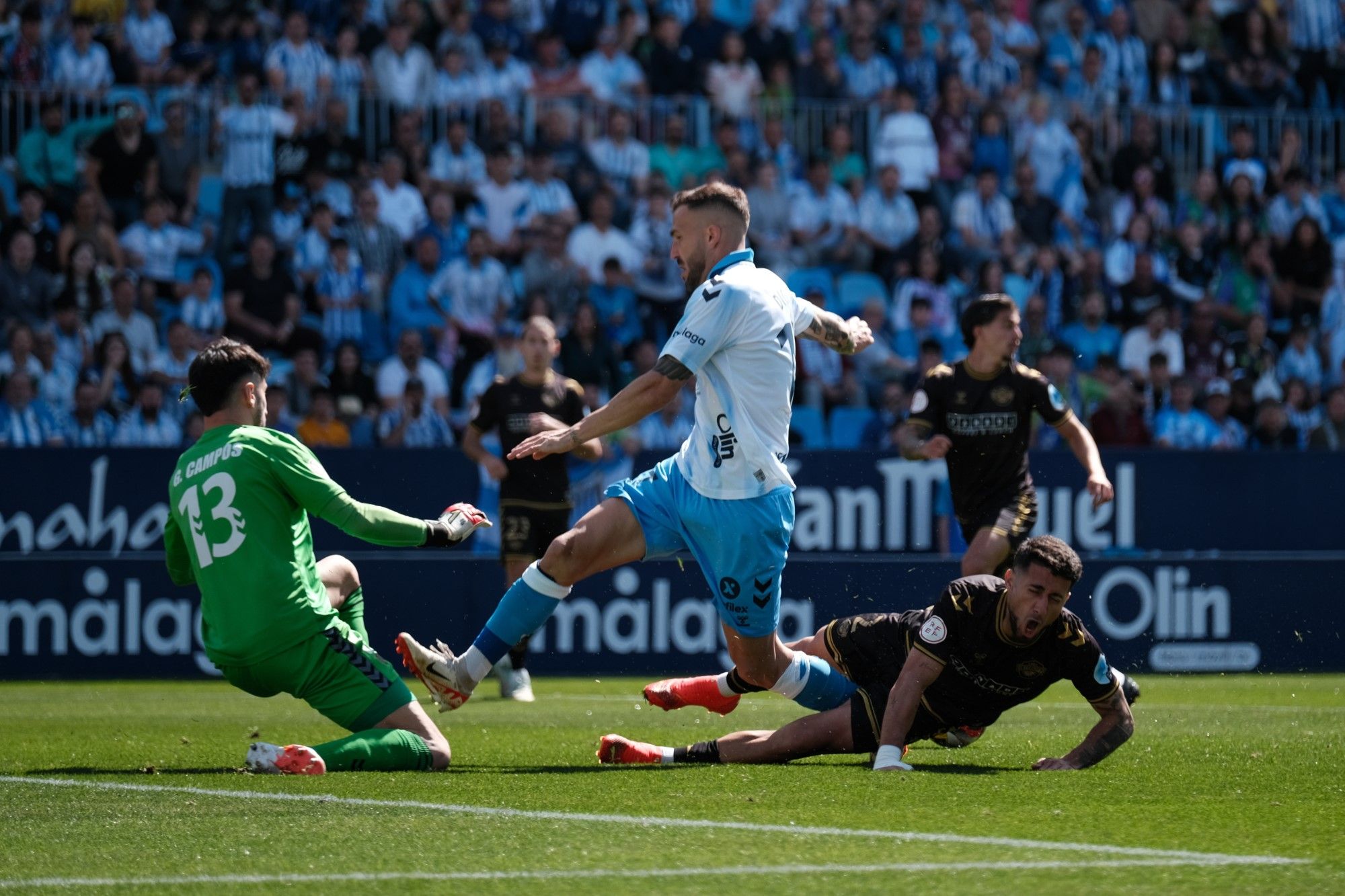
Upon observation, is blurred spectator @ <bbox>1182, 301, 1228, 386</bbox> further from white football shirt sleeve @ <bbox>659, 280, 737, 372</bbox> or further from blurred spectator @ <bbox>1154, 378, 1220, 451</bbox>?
white football shirt sleeve @ <bbox>659, 280, 737, 372</bbox>

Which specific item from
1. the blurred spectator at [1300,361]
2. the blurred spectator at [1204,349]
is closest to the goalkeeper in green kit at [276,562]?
the blurred spectator at [1204,349]

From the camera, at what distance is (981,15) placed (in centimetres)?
2162

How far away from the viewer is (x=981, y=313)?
34.7 feet

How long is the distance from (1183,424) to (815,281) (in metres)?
3.81

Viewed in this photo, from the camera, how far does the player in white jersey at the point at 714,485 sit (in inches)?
285

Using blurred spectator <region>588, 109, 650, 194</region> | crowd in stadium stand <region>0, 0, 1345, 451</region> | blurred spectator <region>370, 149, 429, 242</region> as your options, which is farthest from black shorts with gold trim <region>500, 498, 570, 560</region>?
blurred spectator <region>588, 109, 650, 194</region>

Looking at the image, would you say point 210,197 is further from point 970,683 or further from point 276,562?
point 970,683

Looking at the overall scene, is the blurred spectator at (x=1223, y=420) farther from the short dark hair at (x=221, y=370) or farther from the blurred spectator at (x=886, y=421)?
the short dark hair at (x=221, y=370)

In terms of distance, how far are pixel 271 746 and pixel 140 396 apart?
9.33 m

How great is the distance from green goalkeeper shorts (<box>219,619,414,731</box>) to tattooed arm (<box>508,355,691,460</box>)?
0.99 meters

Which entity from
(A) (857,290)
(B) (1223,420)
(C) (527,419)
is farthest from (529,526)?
(B) (1223,420)

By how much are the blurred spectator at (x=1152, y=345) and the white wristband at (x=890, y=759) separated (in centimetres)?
1238

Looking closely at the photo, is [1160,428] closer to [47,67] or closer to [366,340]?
[366,340]

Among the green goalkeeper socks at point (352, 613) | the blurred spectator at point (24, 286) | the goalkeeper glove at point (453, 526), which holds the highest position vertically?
the blurred spectator at point (24, 286)
